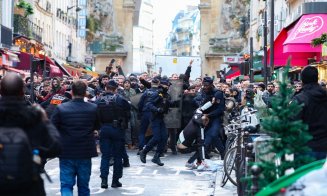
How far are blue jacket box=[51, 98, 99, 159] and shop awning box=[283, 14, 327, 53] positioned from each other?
15.0 meters

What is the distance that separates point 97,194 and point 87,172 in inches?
129

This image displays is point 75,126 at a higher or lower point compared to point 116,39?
lower

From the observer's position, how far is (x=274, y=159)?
878cm

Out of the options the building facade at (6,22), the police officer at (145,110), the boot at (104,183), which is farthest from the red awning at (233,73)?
the boot at (104,183)

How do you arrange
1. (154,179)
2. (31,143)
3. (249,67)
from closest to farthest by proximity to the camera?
(31,143) → (154,179) → (249,67)

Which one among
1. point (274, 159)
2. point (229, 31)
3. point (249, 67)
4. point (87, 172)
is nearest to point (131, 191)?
point (87, 172)

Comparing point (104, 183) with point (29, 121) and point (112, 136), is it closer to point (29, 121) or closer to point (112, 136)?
point (112, 136)

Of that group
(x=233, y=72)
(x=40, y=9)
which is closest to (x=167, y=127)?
(x=233, y=72)

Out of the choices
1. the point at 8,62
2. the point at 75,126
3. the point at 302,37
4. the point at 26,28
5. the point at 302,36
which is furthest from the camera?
the point at 26,28

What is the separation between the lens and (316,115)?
11648mm

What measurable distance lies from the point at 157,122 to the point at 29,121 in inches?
541

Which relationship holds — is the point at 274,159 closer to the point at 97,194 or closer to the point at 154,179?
the point at 97,194

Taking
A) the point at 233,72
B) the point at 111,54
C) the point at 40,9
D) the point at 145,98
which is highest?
the point at 40,9

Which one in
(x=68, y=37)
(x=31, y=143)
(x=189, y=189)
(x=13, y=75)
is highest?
(x=68, y=37)
